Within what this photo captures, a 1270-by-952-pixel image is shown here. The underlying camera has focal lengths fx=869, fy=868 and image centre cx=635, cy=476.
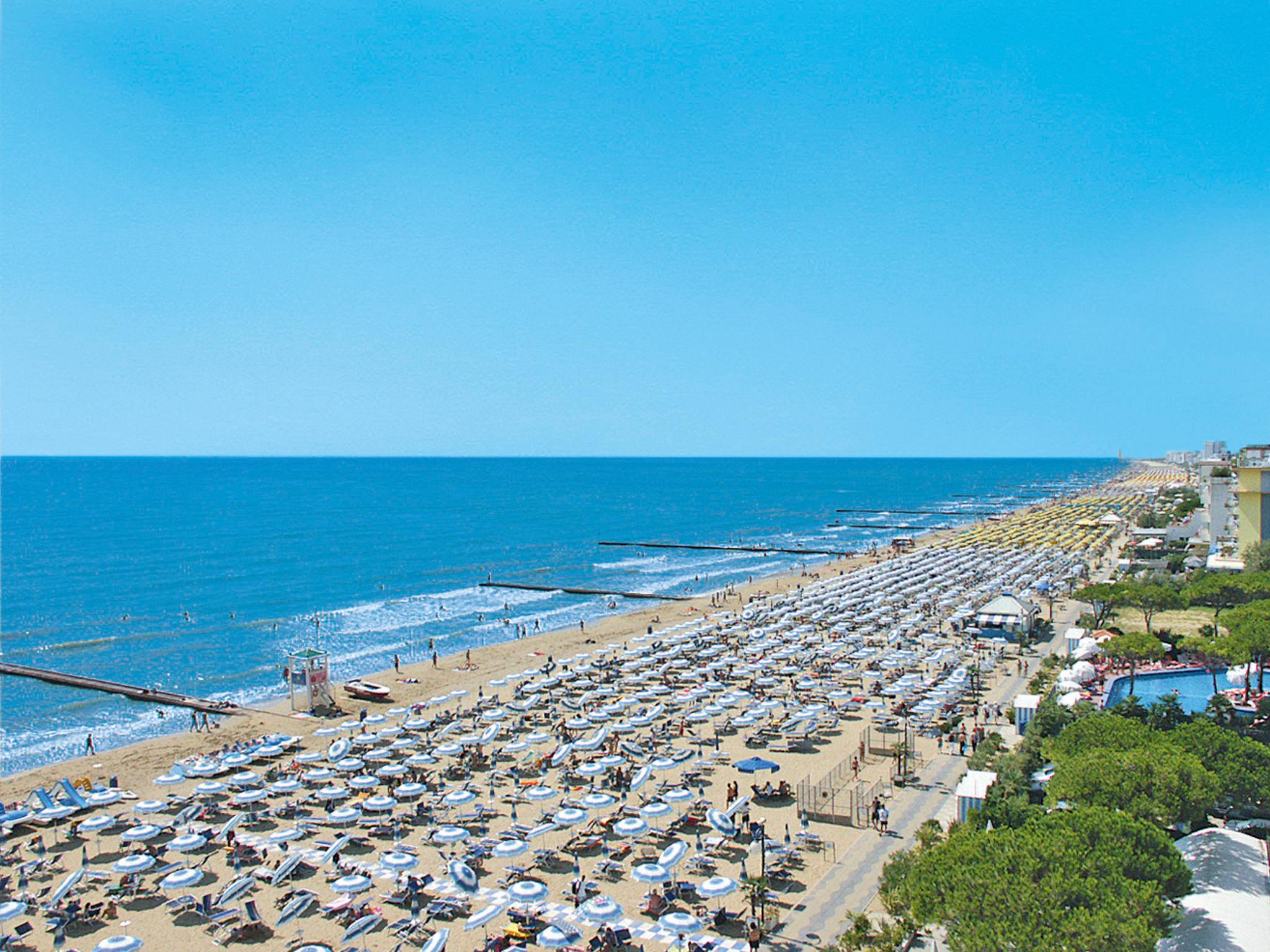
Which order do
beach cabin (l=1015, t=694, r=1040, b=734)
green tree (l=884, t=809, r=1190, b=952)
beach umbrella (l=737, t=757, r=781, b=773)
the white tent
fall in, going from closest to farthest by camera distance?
1. green tree (l=884, t=809, r=1190, b=952)
2. the white tent
3. beach umbrella (l=737, t=757, r=781, b=773)
4. beach cabin (l=1015, t=694, r=1040, b=734)

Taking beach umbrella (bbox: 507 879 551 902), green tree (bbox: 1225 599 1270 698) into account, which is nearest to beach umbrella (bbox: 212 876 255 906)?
beach umbrella (bbox: 507 879 551 902)

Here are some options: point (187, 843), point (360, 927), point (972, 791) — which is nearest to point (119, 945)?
point (360, 927)

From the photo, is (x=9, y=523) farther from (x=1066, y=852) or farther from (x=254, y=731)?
(x=1066, y=852)

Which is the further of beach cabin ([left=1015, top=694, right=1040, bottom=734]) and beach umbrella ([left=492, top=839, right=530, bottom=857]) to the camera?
beach cabin ([left=1015, top=694, right=1040, bottom=734])

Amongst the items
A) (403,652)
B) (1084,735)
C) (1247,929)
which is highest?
(1084,735)

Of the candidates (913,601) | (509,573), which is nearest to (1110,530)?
(913,601)

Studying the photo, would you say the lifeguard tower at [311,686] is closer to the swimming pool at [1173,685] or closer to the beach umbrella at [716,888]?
the beach umbrella at [716,888]

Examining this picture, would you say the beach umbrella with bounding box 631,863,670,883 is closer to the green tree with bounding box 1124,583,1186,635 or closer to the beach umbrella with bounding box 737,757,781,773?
the beach umbrella with bounding box 737,757,781,773
